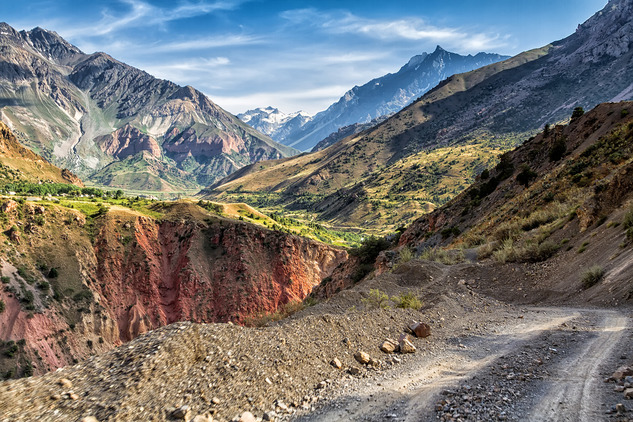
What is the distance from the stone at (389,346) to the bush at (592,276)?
983 centimetres

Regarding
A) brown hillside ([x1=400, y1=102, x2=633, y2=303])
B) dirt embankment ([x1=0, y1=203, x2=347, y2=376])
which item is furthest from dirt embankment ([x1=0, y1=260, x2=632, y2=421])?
dirt embankment ([x1=0, y1=203, x2=347, y2=376])

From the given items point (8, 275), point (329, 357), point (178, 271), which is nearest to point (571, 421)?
point (329, 357)

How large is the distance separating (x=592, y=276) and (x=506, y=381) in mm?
10567

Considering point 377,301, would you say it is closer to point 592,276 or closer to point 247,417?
point 247,417

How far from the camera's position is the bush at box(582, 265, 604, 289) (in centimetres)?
1402

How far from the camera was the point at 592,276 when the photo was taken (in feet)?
46.5

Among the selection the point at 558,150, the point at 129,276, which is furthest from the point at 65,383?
the point at 129,276

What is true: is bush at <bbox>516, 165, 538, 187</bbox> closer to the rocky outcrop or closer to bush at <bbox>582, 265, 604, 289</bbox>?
bush at <bbox>582, 265, 604, 289</bbox>

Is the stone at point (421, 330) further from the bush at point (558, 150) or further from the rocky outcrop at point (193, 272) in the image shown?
the rocky outcrop at point (193, 272)

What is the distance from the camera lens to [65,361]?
44.3 m

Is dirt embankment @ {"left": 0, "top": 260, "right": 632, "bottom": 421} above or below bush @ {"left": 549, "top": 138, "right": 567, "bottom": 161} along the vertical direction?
below

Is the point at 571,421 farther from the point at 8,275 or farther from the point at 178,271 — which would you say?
the point at 178,271

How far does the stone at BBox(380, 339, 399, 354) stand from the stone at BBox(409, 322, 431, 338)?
1295 millimetres

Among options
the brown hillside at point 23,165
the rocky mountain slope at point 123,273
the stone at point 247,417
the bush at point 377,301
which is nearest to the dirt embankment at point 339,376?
the stone at point 247,417
